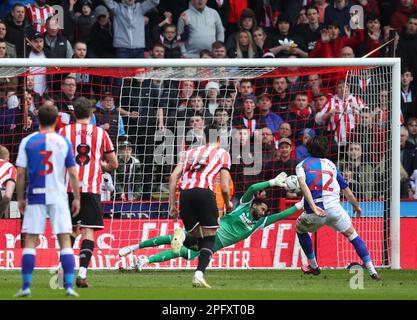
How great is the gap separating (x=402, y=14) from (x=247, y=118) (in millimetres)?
4992

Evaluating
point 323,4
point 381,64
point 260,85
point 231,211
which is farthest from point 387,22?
point 231,211

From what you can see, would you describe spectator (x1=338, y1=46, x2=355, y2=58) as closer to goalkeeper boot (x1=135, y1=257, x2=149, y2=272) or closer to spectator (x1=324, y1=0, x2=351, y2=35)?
spectator (x1=324, y1=0, x2=351, y2=35)

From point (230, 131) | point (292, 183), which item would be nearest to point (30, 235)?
point (292, 183)

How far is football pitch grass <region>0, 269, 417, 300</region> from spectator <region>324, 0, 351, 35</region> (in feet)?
23.0

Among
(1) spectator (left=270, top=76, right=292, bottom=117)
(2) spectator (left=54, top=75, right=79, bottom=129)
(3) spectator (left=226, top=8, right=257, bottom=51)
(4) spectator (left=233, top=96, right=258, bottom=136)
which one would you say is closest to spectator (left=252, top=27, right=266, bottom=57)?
(3) spectator (left=226, top=8, right=257, bottom=51)

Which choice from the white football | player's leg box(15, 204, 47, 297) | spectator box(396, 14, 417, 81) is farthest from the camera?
spectator box(396, 14, 417, 81)

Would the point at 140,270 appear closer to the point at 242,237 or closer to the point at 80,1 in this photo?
the point at 242,237

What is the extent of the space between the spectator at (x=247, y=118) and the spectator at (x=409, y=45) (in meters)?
3.82

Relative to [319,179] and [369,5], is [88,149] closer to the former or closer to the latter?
[319,179]

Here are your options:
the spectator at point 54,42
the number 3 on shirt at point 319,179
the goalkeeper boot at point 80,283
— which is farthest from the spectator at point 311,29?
the goalkeeper boot at point 80,283

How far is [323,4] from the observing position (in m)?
22.4

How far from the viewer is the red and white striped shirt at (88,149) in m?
12.9

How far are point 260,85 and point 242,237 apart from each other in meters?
5.11

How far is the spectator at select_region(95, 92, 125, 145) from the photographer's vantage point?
18.1 metres
